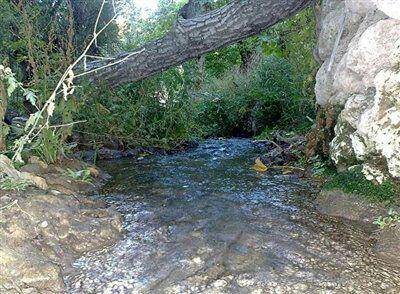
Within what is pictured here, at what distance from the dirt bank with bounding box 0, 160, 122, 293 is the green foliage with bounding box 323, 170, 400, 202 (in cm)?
172

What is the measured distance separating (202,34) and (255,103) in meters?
4.05

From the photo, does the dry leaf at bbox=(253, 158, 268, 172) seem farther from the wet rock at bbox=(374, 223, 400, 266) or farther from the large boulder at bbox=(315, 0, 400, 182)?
the wet rock at bbox=(374, 223, 400, 266)

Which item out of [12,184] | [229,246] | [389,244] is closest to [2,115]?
[12,184]

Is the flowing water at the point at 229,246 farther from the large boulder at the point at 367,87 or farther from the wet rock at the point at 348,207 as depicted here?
the large boulder at the point at 367,87

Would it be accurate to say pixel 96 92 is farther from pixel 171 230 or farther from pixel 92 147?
pixel 171 230

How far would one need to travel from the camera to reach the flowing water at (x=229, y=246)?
7.20 feet

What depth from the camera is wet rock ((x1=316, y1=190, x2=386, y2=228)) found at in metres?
2.97

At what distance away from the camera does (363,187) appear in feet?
10.3

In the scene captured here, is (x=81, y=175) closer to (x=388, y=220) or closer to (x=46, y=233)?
(x=46, y=233)

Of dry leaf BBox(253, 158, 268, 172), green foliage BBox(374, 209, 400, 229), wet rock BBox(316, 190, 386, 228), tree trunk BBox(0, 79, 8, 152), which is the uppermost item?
tree trunk BBox(0, 79, 8, 152)

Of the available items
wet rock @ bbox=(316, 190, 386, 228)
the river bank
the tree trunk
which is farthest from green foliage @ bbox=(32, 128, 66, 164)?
wet rock @ bbox=(316, 190, 386, 228)

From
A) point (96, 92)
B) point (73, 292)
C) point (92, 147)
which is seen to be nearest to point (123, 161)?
point (92, 147)

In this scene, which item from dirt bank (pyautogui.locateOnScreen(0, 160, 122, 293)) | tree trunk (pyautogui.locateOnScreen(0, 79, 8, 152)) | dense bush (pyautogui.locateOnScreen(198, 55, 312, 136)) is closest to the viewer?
dirt bank (pyautogui.locateOnScreen(0, 160, 122, 293))

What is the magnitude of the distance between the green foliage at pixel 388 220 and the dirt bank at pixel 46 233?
1.74 meters
